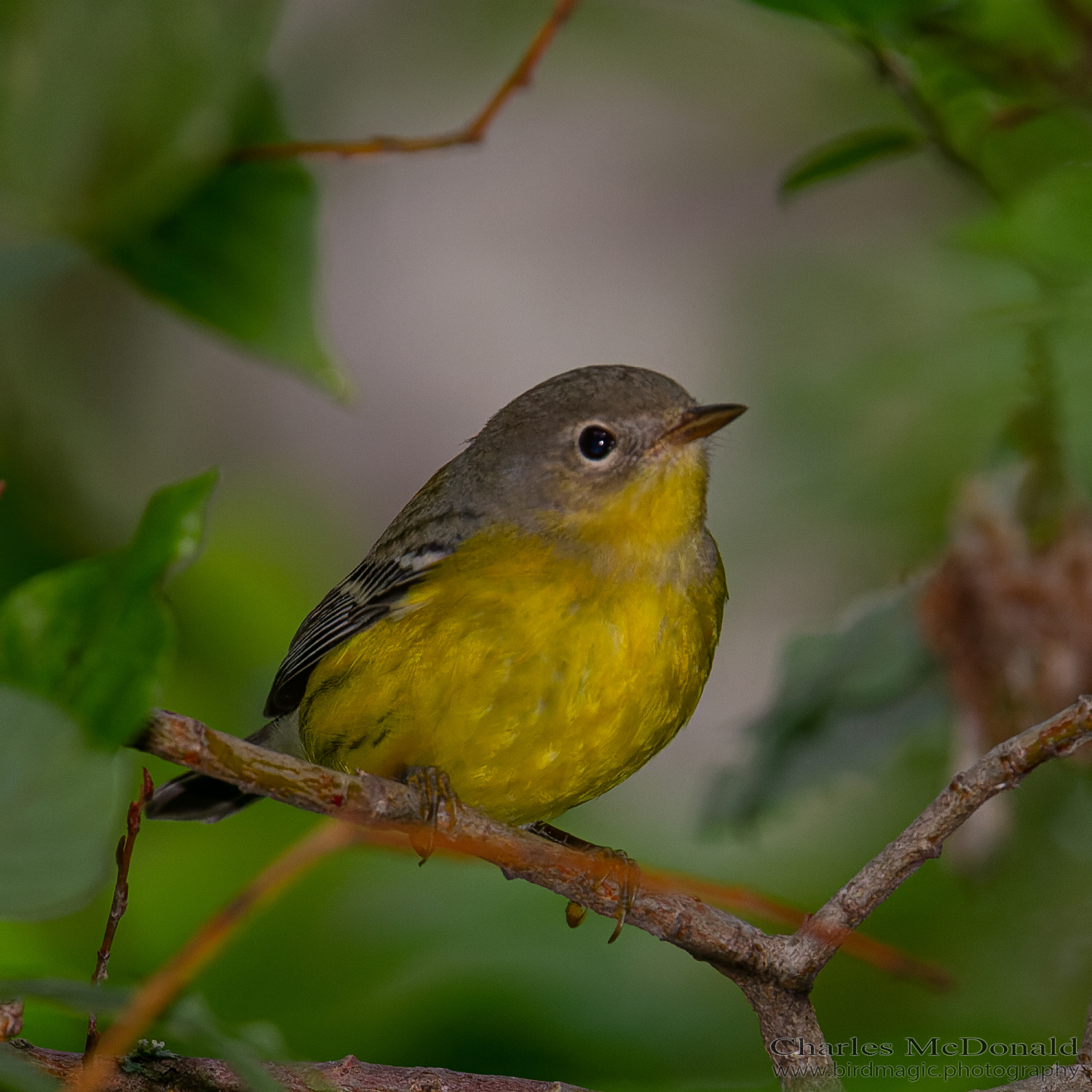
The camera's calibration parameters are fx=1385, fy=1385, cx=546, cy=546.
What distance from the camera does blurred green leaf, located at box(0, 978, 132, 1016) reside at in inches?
53.7

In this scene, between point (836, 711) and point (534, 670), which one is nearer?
point (534, 670)

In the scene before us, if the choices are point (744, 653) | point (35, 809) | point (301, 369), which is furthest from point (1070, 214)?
point (744, 653)

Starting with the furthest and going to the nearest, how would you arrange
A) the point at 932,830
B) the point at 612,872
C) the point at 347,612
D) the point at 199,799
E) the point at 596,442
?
the point at 199,799 → the point at 347,612 → the point at 596,442 → the point at 612,872 → the point at 932,830

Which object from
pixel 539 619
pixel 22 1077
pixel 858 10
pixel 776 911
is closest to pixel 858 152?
pixel 858 10

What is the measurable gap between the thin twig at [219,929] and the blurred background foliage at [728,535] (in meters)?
0.07

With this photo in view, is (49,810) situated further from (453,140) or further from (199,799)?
(199,799)

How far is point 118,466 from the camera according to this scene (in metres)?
6.50

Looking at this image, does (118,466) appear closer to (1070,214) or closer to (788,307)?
(788,307)

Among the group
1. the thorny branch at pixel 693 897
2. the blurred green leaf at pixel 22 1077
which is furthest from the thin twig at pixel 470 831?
the blurred green leaf at pixel 22 1077

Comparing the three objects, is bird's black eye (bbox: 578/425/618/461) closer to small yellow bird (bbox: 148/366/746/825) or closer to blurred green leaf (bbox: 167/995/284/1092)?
small yellow bird (bbox: 148/366/746/825)

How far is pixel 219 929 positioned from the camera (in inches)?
48.1

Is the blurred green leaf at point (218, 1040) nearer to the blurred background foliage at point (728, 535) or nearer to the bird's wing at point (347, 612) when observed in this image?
the blurred background foliage at point (728, 535)

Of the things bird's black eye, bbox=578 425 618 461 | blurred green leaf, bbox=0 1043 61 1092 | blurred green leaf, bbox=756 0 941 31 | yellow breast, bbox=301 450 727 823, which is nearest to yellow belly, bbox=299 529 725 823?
yellow breast, bbox=301 450 727 823

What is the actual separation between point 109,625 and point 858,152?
1736 millimetres
